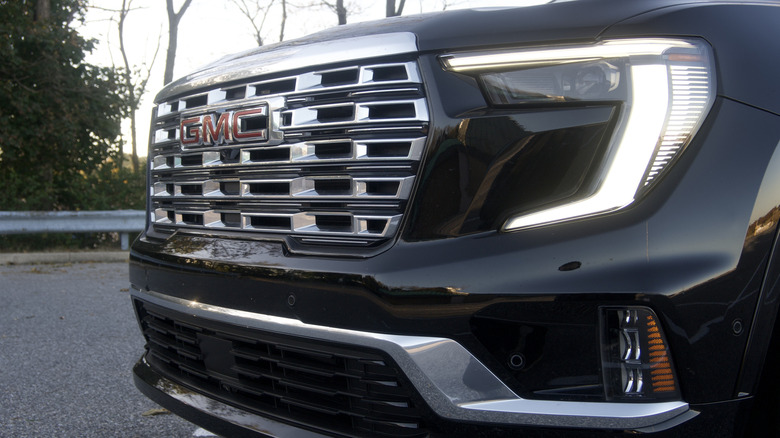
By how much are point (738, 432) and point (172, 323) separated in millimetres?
1704

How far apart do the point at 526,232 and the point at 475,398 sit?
0.39 meters

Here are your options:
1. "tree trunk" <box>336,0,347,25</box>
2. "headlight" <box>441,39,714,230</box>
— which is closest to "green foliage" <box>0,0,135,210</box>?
"tree trunk" <box>336,0,347,25</box>

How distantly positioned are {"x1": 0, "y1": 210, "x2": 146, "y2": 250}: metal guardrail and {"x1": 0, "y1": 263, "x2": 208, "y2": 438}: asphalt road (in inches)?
92.9

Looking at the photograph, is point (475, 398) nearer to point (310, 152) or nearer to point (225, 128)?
point (310, 152)

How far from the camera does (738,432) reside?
1.53 m

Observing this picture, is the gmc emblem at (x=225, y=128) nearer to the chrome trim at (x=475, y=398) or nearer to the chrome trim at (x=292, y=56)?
the chrome trim at (x=292, y=56)

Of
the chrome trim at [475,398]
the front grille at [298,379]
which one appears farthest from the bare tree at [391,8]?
the chrome trim at [475,398]

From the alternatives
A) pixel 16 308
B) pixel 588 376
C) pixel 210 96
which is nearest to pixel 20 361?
pixel 16 308

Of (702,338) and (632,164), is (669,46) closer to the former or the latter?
(632,164)

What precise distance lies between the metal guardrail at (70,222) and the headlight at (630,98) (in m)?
8.43

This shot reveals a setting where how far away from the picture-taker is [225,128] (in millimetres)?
2107

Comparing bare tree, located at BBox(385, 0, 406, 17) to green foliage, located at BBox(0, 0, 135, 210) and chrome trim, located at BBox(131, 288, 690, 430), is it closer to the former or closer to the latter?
green foliage, located at BBox(0, 0, 135, 210)

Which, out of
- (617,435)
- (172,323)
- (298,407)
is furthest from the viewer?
(172,323)

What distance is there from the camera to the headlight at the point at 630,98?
1.51m
